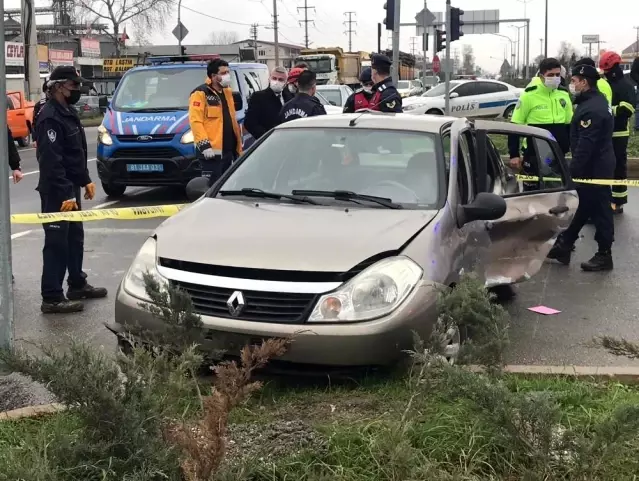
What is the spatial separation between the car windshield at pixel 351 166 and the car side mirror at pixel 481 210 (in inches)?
7.3

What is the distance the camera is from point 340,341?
12.5ft

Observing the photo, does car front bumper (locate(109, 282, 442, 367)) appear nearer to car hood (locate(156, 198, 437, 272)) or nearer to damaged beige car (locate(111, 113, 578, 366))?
damaged beige car (locate(111, 113, 578, 366))

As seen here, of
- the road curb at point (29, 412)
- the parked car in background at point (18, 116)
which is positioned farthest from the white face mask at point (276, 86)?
the parked car in background at point (18, 116)

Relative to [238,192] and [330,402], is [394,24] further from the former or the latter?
[330,402]

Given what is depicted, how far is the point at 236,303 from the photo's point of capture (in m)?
→ 3.92

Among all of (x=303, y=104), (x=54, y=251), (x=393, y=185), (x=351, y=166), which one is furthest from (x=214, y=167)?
(x=393, y=185)

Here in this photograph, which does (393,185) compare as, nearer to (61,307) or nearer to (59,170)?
(59,170)

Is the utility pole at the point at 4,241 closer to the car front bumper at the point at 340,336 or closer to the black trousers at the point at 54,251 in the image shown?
the car front bumper at the point at 340,336

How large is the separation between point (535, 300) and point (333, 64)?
1383 inches

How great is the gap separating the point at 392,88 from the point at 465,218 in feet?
14.4

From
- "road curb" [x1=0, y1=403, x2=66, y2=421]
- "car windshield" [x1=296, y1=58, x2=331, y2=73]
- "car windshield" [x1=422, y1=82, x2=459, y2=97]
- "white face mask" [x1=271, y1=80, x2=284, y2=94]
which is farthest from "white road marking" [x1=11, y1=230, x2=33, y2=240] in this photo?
"car windshield" [x1=296, y1=58, x2=331, y2=73]

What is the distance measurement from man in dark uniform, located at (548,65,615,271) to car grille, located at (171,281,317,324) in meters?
4.32

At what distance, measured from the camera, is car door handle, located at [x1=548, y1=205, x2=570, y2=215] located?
618 cm

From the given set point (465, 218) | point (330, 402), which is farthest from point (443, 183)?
point (330, 402)
